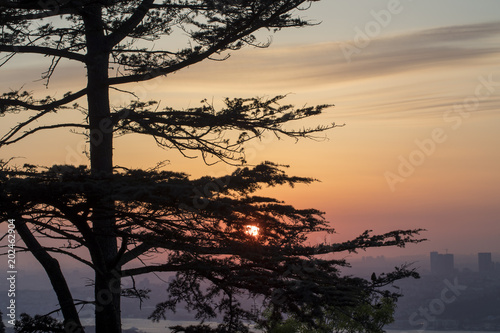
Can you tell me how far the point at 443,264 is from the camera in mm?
63094

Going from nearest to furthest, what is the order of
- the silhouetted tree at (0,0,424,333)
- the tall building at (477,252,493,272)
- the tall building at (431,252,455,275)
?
the silhouetted tree at (0,0,424,333) → the tall building at (431,252,455,275) → the tall building at (477,252,493,272)

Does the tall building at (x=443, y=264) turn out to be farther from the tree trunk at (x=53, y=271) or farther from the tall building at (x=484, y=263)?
the tree trunk at (x=53, y=271)

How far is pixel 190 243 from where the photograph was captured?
7.82 meters

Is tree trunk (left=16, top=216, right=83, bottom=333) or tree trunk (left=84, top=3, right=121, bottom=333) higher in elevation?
tree trunk (left=84, top=3, right=121, bottom=333)

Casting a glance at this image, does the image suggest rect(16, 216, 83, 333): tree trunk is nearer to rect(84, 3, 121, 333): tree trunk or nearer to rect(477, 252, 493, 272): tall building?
rect(84, 3, 121, 333): tree trunk

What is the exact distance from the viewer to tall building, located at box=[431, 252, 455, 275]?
201 ft

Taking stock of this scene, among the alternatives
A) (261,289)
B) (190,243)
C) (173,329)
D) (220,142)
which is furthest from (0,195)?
(220,142)

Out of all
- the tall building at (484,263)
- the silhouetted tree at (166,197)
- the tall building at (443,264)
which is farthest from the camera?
the tall building at (484,263)

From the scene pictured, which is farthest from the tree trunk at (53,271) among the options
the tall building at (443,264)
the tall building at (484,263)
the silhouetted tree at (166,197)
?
the tall building at (484,263)

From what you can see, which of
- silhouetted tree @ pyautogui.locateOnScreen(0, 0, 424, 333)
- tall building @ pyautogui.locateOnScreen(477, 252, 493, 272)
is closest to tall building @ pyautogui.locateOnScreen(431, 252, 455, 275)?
tall building @ pyautogui.locateOnScreen(477, 252, 493, 272)

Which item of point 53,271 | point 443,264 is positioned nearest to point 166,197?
point 53,271

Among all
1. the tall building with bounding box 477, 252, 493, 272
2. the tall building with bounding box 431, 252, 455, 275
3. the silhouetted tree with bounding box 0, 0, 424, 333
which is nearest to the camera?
the silhouetted tree with bounding box 0, 0, 424, 333

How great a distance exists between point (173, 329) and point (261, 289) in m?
2.68

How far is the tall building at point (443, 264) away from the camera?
6125cm
